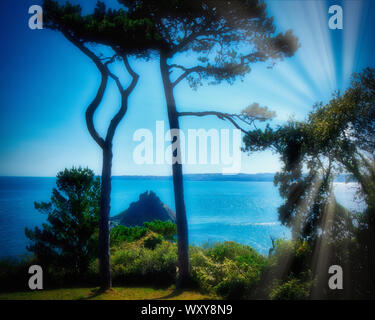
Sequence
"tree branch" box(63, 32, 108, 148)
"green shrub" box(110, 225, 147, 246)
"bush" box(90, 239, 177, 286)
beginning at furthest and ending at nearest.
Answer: "green shrub" box(110, 225, 147, 246) → "bush" box(90, 239, 177, 286) → "tree branch" box(63, 32, 108, 148)

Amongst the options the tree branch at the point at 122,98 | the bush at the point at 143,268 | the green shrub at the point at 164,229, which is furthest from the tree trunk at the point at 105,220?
the green shrub at the point at 164,229

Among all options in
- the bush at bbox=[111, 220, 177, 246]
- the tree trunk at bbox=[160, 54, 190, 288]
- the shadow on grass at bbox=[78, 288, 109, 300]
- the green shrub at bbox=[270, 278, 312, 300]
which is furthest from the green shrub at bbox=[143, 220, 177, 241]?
the green shrub at bbox=[270, 278, 312, 300]

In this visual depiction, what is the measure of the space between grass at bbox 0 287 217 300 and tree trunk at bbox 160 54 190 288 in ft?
1.81

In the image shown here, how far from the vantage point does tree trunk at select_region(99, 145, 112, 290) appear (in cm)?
549

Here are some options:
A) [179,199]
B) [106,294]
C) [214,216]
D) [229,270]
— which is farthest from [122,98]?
[214,216]

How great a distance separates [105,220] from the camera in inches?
220

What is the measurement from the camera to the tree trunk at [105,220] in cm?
549

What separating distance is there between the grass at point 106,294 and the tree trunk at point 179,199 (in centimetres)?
55

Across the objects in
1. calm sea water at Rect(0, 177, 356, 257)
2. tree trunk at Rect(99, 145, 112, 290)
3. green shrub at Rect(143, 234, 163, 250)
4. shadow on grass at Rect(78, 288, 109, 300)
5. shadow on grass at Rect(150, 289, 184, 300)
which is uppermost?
tree trunk at Rect(99, 145, 112, 290)

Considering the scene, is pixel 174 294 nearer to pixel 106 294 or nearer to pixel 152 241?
pixel 106 294

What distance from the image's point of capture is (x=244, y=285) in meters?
4.94

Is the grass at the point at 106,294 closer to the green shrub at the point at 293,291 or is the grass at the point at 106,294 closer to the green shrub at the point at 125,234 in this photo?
the green shrub at the point at 293,291

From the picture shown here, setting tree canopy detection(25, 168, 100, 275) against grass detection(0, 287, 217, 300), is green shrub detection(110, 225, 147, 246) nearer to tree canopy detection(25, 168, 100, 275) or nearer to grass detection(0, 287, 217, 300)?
tree canopy detection(25, 168, 100, 275)

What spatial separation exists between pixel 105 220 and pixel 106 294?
187 centimetres
